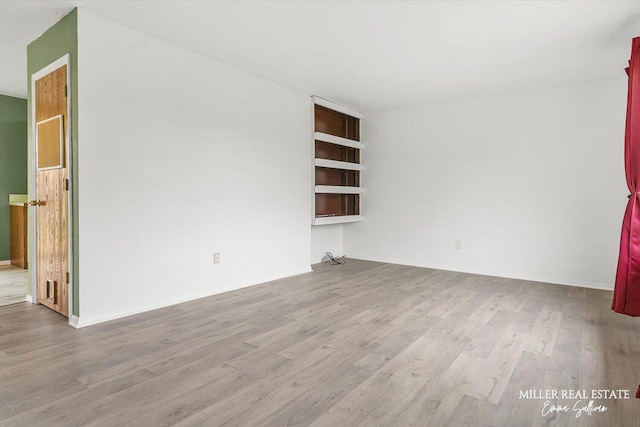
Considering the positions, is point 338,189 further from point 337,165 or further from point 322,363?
point 322,363

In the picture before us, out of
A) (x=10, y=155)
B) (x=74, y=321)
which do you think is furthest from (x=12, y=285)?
(x=10, y=155)

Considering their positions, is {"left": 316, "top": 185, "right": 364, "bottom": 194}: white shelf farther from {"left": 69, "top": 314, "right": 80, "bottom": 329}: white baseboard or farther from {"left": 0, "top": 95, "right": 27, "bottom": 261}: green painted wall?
{"left": 0, "top": 95, "right": 27, "bottom": 261}: green painted wall

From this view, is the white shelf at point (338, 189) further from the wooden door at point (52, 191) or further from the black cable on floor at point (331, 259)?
the wooden door at point (52, 191)

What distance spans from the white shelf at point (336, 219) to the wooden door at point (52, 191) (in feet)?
9.72

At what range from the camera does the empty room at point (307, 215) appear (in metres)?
1.98

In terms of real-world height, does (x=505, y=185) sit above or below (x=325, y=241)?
above

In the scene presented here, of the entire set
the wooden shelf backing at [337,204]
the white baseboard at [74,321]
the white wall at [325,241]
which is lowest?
the white baseboard at [74,321]

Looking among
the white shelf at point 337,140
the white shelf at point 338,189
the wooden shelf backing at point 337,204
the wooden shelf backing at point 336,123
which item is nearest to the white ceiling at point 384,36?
the white shelf at point 337,140

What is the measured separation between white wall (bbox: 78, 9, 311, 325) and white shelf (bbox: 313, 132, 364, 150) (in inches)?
22.7

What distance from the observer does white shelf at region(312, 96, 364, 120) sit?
513 cm

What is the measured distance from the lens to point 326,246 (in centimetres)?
602

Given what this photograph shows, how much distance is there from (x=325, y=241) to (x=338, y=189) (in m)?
0.95

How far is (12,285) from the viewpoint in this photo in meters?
4.07

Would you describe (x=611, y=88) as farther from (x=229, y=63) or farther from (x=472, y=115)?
(x=229, y=63)
